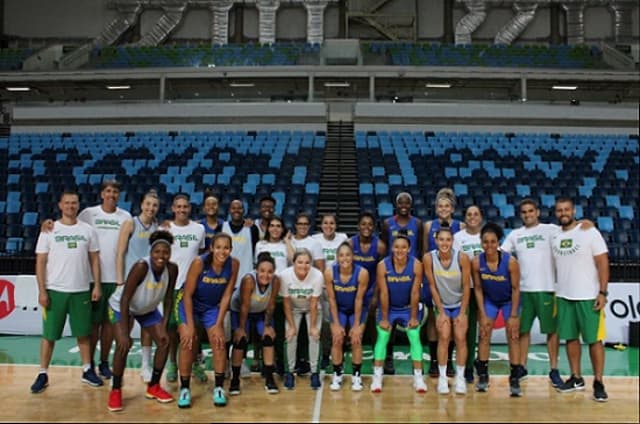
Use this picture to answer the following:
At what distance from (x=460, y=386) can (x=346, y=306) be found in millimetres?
1185

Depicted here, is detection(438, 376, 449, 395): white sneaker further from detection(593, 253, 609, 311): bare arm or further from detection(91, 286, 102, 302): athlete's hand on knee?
detection(91, 286, 102, 302): athlete's hand on knee

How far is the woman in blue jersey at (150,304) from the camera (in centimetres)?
410

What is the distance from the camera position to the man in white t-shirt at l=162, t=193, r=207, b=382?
491cm

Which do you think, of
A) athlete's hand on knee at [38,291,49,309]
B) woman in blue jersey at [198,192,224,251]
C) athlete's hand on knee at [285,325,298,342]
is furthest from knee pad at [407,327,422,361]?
athlete's hand on knee at [38,291,49,309]

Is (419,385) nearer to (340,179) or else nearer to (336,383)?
(336,383)

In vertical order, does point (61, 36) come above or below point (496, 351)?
above

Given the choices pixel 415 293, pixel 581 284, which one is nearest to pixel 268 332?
pixel 415 293

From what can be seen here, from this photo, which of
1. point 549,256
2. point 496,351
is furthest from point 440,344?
point 496,351

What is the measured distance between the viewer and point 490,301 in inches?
186

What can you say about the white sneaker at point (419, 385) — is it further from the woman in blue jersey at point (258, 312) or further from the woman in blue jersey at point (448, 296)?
the woman in blue jersey at point (258, 312)

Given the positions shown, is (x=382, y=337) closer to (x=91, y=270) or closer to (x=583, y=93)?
(x=91, y=270)

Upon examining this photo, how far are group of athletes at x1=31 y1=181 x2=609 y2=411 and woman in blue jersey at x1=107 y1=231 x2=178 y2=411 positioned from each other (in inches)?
0.5

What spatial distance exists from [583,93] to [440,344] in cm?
1898

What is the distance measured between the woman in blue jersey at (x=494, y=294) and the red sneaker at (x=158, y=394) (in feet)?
8.52
